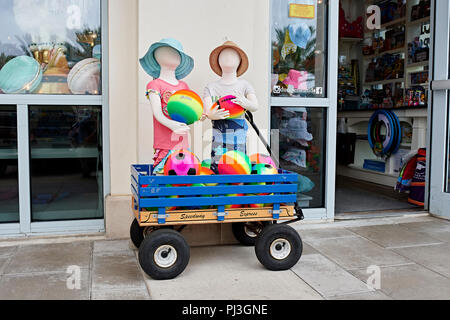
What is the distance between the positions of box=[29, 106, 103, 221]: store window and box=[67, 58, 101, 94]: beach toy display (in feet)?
0.58

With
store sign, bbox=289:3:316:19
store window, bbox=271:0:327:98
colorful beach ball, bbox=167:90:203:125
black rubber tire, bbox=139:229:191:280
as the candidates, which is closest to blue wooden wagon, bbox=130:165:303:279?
black rubber tire, bbox=139:229:191:280

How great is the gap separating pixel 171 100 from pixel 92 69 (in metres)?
1.53

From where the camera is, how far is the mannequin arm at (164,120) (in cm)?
354

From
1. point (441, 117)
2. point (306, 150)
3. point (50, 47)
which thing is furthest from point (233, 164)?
point (441, 117)

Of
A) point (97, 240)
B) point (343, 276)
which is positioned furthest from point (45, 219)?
point (343, 276)

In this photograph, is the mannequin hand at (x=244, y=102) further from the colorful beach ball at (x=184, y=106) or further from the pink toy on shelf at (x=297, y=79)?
the pink toy on shelf at (x=297, y=79)

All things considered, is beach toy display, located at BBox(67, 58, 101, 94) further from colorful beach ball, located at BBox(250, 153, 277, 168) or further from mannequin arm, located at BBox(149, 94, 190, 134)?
colorful beach ball, located at BBox(250, 153, 277, 168)

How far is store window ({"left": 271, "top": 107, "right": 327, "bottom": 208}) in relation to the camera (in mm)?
5105

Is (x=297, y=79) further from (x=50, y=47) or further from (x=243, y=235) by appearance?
(x=50, y=47)

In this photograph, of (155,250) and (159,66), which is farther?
(159,66)

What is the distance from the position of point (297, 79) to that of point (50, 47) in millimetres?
2534

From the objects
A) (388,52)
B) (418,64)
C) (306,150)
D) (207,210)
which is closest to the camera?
(207,210)

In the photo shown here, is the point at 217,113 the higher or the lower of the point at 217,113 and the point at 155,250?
the higher

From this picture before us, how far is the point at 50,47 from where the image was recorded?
4.47 metres
